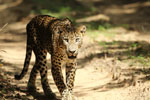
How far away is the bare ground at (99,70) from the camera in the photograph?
7.75 m

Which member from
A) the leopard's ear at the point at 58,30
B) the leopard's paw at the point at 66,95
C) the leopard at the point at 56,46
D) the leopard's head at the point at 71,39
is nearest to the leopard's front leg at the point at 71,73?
the leopard at the point at 56,46

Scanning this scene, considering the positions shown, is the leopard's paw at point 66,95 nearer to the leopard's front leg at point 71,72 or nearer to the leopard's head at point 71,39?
the leopard's front leg at point 71,72

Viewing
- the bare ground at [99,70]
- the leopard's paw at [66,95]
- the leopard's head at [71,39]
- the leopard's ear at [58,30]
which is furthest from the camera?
the bare ground at [99,70]

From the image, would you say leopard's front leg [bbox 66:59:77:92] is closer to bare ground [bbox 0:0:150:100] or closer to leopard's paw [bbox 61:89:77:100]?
leopard's paw [bbox 61:89:77:100]

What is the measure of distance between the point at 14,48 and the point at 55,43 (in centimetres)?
550

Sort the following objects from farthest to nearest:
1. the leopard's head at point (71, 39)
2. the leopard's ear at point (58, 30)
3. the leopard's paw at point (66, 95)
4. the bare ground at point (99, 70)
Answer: the bare ground at point (99, 70), the leopard's ear at point (58, 30), the leopard's paw at point (66, 95), the leopard's head at point (71, 39)

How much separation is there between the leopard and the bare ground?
2.16ft

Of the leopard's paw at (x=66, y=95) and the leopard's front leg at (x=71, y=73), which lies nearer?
the leopard's paw at (x=66, y=95)

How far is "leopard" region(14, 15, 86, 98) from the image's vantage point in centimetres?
709

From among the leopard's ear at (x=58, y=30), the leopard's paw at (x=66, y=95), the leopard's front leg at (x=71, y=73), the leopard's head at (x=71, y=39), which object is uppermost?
the leopard's ear at (x=58, y=30)

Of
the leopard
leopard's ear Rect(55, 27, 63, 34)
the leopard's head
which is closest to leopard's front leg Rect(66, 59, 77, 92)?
the leopard

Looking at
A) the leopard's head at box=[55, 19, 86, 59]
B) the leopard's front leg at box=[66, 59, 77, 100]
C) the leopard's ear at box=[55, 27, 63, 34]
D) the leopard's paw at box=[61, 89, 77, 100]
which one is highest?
the leopard's ear at box=[55, 27, 63, 34]

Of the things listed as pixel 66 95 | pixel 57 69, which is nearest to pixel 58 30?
pixel 57 69

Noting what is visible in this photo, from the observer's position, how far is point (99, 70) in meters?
9.85
